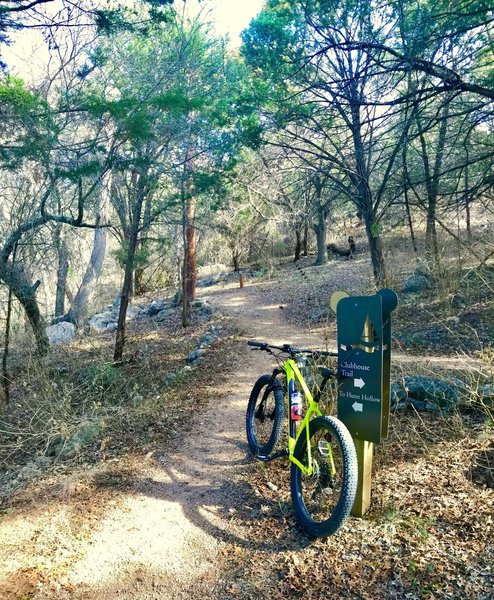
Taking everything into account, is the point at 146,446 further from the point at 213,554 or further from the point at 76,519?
the point at 213,554

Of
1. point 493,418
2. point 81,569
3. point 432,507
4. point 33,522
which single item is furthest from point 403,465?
point 33,522

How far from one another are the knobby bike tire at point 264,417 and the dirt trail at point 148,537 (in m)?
0.20

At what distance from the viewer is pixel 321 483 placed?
3629mm

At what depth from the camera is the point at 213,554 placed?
3.37 metres

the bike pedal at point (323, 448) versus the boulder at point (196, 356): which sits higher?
the bike pedal at point (323, 448)

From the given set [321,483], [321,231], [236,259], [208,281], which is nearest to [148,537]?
[321,483]

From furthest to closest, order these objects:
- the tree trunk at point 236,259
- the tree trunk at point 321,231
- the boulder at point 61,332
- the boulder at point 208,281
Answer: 1. the tree trunk at point 236,259
2. the boulder at point 208,281
3. the tree trunk at point 321,231
4. the boulder at point 61,332

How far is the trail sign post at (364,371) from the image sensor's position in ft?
10.4

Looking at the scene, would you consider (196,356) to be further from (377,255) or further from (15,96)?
(15,96)

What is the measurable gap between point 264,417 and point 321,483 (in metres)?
1.31

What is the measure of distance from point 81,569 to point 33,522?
850 mm

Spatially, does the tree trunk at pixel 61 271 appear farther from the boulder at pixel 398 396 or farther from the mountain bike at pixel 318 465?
the mountain bike at pixel 318 465

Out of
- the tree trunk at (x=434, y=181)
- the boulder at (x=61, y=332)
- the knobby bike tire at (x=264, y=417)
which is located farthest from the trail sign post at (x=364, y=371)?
the boulder at (x=61, y=332)

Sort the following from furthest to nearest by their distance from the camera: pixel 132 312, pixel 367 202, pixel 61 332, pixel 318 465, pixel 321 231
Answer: pixel 321 231 → pixel 132 312 → pixel 61 332 → pixel 367 202 → pixel 318 465
